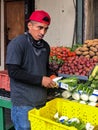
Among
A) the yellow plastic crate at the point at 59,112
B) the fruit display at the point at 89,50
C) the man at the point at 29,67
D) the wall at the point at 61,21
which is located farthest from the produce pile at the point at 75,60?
the wall at the point at 61,21

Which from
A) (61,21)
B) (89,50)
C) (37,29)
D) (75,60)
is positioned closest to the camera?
(37,29)

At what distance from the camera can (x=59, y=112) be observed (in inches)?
113

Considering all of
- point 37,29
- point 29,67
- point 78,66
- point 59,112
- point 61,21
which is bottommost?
point 59,112

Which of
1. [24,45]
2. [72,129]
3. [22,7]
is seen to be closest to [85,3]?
[22,7]

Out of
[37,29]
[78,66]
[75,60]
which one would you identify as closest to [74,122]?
[37,29]

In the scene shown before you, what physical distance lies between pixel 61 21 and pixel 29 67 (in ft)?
13.9

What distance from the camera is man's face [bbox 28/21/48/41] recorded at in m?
2.81

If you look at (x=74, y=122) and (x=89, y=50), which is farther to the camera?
(x=89, y=50)

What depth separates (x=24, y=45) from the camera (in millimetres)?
2818

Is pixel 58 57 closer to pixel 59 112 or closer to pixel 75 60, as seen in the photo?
pixel 75 60

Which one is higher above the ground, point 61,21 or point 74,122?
point 61,21

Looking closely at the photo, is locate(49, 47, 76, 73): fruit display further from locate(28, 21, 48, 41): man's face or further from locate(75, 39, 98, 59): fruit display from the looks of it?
locate(28, 21, 48, 41): man's face

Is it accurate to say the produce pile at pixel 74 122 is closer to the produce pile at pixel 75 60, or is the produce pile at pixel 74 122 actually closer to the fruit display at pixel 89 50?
the produce pile at pixel 75 60

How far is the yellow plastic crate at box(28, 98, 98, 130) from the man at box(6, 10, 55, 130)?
21 centimetres
